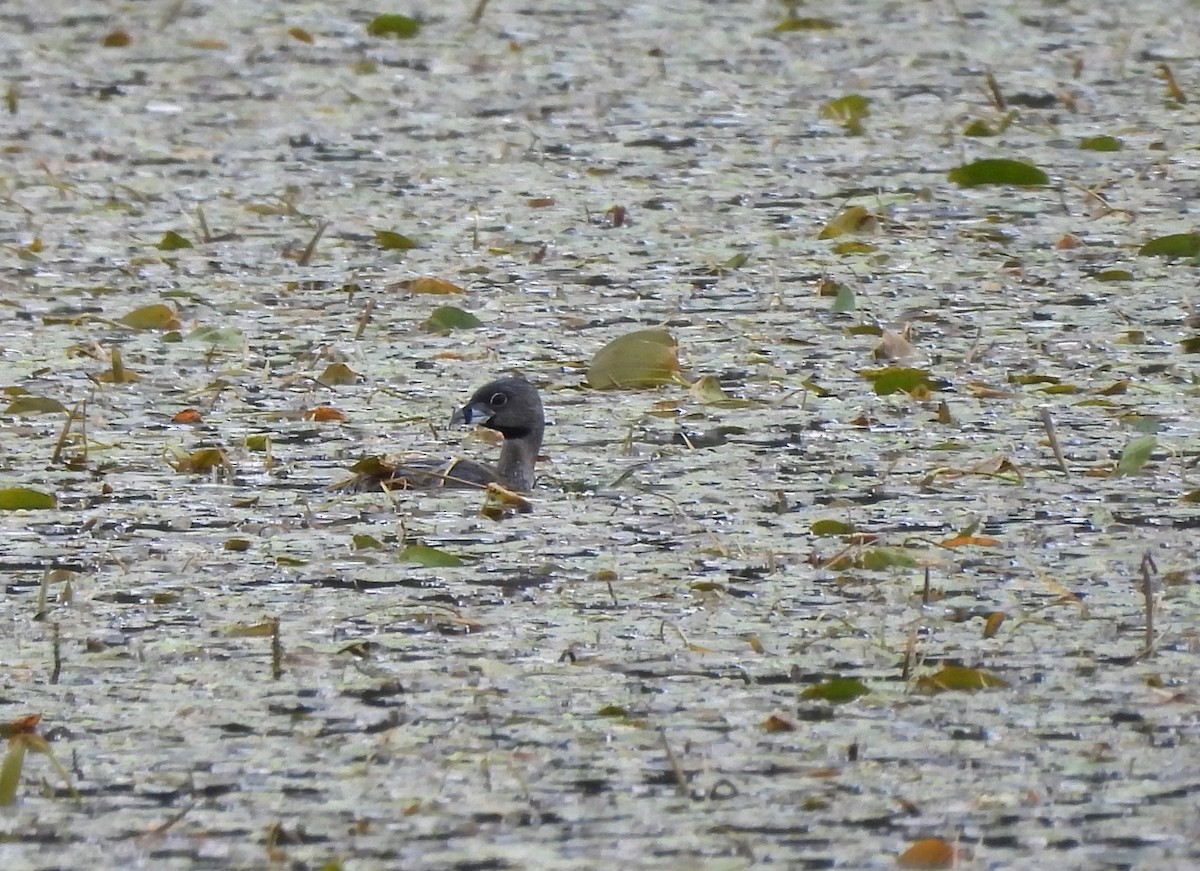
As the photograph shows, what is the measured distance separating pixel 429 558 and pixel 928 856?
164 cm

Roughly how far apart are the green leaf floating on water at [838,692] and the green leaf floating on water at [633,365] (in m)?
2.24

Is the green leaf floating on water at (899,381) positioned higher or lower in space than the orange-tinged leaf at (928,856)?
lower

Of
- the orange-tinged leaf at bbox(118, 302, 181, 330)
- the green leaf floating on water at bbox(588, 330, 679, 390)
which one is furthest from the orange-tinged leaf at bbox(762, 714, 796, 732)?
the orange-tinged leaf at bbox(118, 302, 181, 330)

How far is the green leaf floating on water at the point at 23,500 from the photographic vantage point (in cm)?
515

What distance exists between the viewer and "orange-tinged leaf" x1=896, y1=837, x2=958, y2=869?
3281 mm

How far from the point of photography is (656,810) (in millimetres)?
3480

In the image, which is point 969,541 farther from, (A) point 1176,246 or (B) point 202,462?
(A) point 1176,246

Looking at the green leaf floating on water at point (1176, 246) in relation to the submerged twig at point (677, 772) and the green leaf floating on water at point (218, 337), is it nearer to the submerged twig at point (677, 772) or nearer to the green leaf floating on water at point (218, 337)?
the green leaf floating on water at point (218, 337)

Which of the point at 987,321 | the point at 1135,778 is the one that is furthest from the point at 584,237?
the point at 1135,778

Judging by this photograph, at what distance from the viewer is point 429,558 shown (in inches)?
187

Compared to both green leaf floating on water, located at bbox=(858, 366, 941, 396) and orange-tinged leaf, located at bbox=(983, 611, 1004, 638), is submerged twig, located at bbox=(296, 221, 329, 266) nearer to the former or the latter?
green leaf floating on water, located at bbox=(858, 366, 941, 396)

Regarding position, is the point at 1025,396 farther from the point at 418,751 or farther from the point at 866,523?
the point at 418,751

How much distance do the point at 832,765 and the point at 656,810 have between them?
11.6 inches

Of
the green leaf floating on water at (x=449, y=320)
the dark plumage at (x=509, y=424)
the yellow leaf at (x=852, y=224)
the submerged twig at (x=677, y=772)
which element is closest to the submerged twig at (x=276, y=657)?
the submerged twig at (x=677, y=772)
